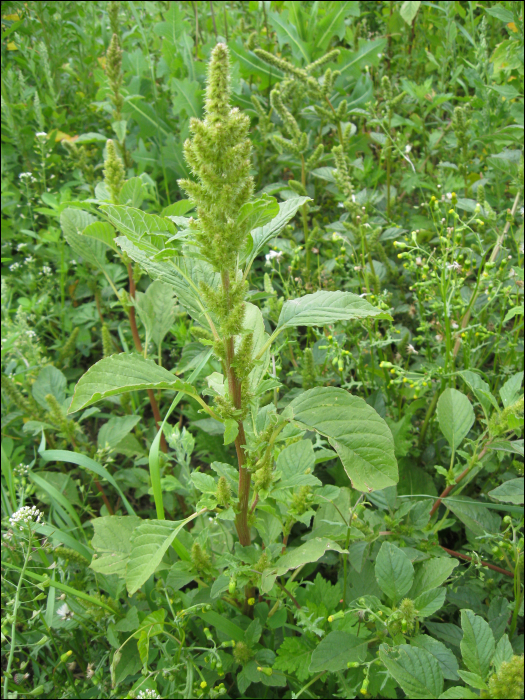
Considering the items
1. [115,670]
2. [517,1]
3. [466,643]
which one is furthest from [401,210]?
[115,670]

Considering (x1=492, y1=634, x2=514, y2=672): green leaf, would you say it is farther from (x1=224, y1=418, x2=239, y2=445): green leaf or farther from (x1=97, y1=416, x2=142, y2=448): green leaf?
(x1=97, y1=416, x2=142, y2=448): green leaf

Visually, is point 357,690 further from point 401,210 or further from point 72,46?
point 72,46

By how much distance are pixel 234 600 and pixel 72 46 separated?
171 inches

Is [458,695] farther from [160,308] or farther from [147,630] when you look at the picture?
[160,308]

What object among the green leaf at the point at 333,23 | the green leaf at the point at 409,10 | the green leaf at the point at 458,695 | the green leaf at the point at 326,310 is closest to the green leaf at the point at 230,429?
the green leaf at the point at 326,310

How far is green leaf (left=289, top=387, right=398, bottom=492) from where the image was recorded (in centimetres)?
122

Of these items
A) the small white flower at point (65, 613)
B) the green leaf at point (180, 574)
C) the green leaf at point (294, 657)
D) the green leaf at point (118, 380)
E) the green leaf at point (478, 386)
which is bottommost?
the green leaf at point (294, 657)

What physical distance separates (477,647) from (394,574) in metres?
0.29

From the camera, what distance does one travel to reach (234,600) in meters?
1.67

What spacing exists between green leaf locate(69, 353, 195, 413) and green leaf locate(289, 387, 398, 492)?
1.08 feet

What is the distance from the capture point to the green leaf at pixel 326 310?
1152mm

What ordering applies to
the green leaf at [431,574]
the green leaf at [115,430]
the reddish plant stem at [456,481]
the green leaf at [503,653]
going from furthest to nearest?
the green leaf at [115,430] → the reddish plant stem at [456,481] → the green leaf at [431,574] → the green leaf at [503,653]

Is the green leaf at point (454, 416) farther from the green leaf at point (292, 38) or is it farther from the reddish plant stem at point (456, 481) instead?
the green leaf at point (292, 38)

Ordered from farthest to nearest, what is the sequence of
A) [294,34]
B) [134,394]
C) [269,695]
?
[294,34] → [134,394] → [269,695]
